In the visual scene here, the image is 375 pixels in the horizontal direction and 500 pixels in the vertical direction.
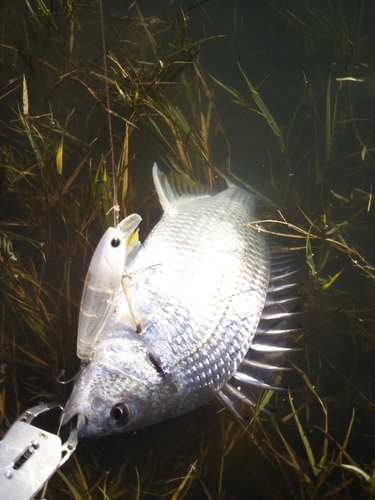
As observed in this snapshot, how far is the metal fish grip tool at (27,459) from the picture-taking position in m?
1.79

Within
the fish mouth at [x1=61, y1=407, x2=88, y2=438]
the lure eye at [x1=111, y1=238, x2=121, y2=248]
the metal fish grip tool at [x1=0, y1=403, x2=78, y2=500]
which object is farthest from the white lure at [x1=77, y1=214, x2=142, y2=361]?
the metal fish grip tool at [x1=0, y1=403, x2=78, y2=500]

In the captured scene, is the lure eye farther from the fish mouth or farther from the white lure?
the fish mouth

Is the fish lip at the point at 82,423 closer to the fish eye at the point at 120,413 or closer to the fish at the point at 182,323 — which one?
the fish at the point at 182,323

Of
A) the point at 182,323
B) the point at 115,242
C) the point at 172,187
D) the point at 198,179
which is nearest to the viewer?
the point at 115,242

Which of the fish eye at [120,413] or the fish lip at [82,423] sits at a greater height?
the fish lip at [82,423]

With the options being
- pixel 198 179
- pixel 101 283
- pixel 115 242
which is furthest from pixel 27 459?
pixel 198 179

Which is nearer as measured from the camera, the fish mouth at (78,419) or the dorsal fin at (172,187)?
the fish mouth at (78,419)

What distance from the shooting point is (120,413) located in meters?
1.90

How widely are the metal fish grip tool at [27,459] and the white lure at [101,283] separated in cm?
45

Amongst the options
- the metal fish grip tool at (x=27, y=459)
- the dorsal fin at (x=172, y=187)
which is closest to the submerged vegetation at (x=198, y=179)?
the dorsal fin at (x=172, y=187)

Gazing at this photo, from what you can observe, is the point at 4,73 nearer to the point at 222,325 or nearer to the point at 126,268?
the point at 126,268

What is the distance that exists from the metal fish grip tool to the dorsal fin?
1527mm

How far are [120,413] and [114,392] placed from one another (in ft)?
0.38

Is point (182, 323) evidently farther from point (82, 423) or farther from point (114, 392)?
point (82, 423)
